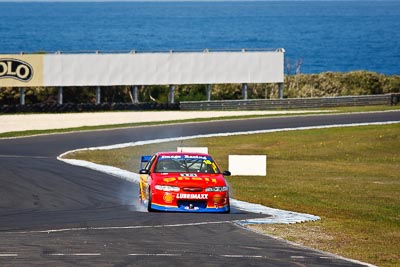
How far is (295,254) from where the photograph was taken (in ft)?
59.1

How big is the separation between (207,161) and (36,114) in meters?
35.4

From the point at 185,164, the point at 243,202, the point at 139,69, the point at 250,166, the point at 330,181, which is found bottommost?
the point at 243,202

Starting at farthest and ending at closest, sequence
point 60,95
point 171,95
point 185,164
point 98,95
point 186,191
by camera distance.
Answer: point 171,95
point 98,95
point 60,95
point 185,164
point 186,191

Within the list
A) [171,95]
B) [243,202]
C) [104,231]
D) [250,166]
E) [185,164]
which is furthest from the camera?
[171,95]

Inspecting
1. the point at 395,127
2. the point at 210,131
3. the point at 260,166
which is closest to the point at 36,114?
the point at 210,131

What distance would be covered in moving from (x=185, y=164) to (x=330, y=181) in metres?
10.1

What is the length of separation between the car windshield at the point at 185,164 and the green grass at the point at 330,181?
7.64ft

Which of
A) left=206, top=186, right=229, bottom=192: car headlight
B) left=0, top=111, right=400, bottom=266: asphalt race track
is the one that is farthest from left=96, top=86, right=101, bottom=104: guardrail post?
left=206, top=186, right=229, bottom=192: car headlight

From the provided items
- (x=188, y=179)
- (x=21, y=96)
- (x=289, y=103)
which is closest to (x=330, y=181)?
(x=188, y=179)

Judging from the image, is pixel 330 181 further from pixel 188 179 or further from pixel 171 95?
pixel 171 95

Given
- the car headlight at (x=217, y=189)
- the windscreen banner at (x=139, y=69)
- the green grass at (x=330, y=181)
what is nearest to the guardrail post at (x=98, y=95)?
the windscreen banner at (x=139, y=69)

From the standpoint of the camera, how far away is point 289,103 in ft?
212

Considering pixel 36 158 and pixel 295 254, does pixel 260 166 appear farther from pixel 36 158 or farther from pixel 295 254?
pixel 295 254

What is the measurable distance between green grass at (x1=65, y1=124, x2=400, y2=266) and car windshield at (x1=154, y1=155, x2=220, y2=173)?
2329mm
